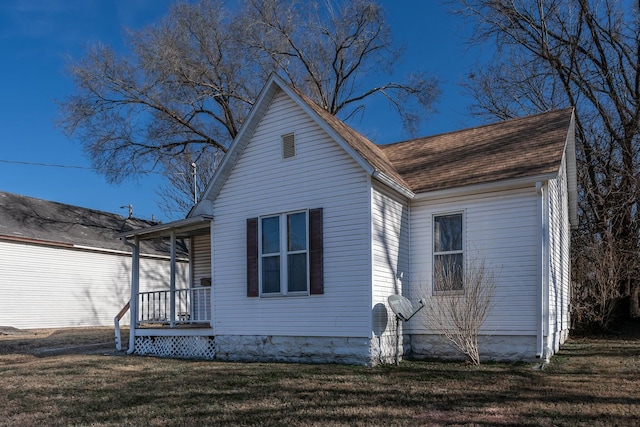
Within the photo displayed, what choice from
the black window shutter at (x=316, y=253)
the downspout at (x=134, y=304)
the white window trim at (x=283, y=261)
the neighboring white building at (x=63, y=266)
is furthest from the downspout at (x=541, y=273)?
the neighboring white building at (x=63, y=266)

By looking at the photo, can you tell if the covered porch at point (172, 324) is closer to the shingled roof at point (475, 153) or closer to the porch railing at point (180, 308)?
the porch railing at point (180, 308)

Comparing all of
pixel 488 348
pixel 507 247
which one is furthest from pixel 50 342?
pixel 507 247

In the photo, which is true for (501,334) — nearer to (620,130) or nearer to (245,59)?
(620,130)

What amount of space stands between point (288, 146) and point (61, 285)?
1522cm

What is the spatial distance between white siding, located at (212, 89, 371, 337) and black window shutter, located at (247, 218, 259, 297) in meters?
0.20

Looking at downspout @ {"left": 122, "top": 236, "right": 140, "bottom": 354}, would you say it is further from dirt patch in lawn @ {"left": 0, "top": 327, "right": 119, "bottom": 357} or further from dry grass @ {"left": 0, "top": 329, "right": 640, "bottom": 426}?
dry grass @ {"left": 0, "top": 329, "right": 640, "bottom": 426}

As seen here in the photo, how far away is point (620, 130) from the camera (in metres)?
19.3

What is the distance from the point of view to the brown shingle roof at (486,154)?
1014cm

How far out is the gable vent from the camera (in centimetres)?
1101

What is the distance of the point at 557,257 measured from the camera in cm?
1201

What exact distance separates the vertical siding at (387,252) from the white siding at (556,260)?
2788 millimetres

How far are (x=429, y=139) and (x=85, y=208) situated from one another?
762 inches

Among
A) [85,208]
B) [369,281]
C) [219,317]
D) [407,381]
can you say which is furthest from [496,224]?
[85,208]

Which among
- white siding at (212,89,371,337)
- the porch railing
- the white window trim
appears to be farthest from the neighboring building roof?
the white window trim
